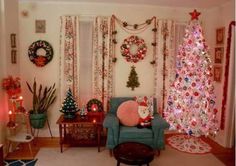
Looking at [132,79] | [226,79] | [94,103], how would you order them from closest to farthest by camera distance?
[226,79], [94,103], [132,79]

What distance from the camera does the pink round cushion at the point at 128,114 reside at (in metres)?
4.24

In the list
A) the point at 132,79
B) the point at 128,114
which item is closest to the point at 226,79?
the point at 132,79

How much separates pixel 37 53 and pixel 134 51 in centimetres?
206

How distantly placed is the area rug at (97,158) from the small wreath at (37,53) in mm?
1779

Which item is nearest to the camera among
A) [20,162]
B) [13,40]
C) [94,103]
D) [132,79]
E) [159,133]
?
[20,162]

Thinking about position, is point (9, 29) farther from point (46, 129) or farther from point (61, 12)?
point (46, 129)

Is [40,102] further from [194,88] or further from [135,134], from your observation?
[194,88]

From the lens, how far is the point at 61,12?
4.65 m

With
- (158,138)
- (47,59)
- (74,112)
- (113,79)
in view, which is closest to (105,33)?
(113,79)

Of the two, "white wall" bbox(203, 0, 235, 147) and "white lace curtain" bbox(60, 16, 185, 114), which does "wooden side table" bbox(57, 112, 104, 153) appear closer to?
"white lace curtain" bbox(60, 16, 185, 114)

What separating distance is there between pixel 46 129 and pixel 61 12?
8.33ft

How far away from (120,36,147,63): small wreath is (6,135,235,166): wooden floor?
2320mm

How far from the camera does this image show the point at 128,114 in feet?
14.0

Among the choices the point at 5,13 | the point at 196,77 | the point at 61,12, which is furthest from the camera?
the point at 61,12
